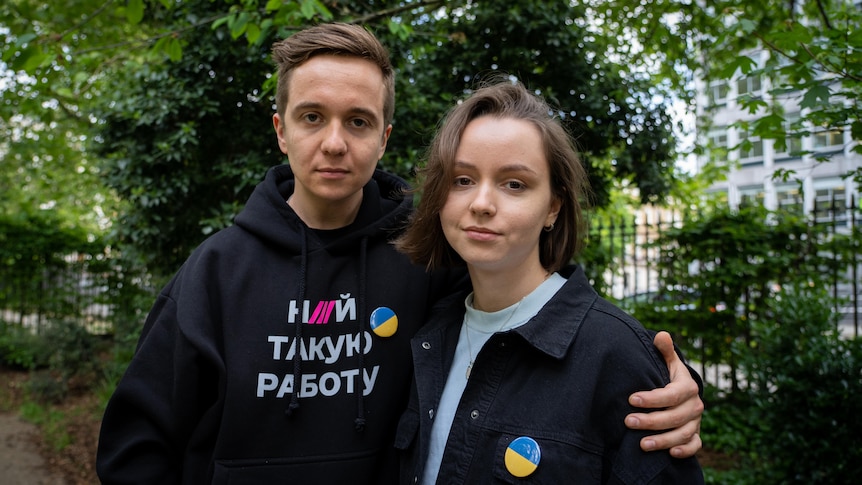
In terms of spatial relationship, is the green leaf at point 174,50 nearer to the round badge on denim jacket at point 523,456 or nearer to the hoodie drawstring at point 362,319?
the hoodie drawstring at point 362,319

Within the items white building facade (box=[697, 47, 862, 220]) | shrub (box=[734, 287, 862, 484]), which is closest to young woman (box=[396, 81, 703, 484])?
white building facade (box=[697, 47, 862, 220])

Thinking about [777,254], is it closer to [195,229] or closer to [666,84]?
[666,84]

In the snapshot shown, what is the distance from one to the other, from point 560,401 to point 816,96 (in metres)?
2.02

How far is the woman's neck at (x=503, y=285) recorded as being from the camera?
1591 millimetres

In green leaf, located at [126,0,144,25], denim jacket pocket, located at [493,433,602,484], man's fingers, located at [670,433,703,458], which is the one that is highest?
green leaf, located at [126,0,144,25]

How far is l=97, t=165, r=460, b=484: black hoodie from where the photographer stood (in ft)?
5.26

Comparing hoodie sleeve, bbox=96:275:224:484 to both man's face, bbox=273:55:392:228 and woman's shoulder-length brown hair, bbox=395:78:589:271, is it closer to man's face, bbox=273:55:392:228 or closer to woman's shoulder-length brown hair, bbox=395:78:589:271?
man's face, bbox=273:55:392:228

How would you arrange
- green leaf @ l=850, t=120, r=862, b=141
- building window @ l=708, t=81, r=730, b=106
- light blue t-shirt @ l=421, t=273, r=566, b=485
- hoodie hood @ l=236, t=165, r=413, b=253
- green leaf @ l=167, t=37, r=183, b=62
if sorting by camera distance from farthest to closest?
building window @ l=708, t=81, r=730, b=106 → green leaf @ l=167, t=37, r=183, b=62 → green leaf @ l=850, t=120, r=862, b=141 → hoodie hood @ l=236, t=165, r=413, b=253 → light blue t-shirt @ l=421, t=273, r=566, b=485

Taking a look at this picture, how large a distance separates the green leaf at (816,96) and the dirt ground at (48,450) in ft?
20.4

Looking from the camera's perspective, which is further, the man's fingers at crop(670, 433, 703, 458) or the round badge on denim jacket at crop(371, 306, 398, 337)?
the round badge on denim jacket at crop(371, 306, 398, 337)

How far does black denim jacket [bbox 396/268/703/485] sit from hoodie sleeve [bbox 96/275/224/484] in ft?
2.07

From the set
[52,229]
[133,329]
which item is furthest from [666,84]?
[52,229]

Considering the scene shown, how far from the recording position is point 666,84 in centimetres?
629

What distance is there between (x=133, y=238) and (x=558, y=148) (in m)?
4.55
